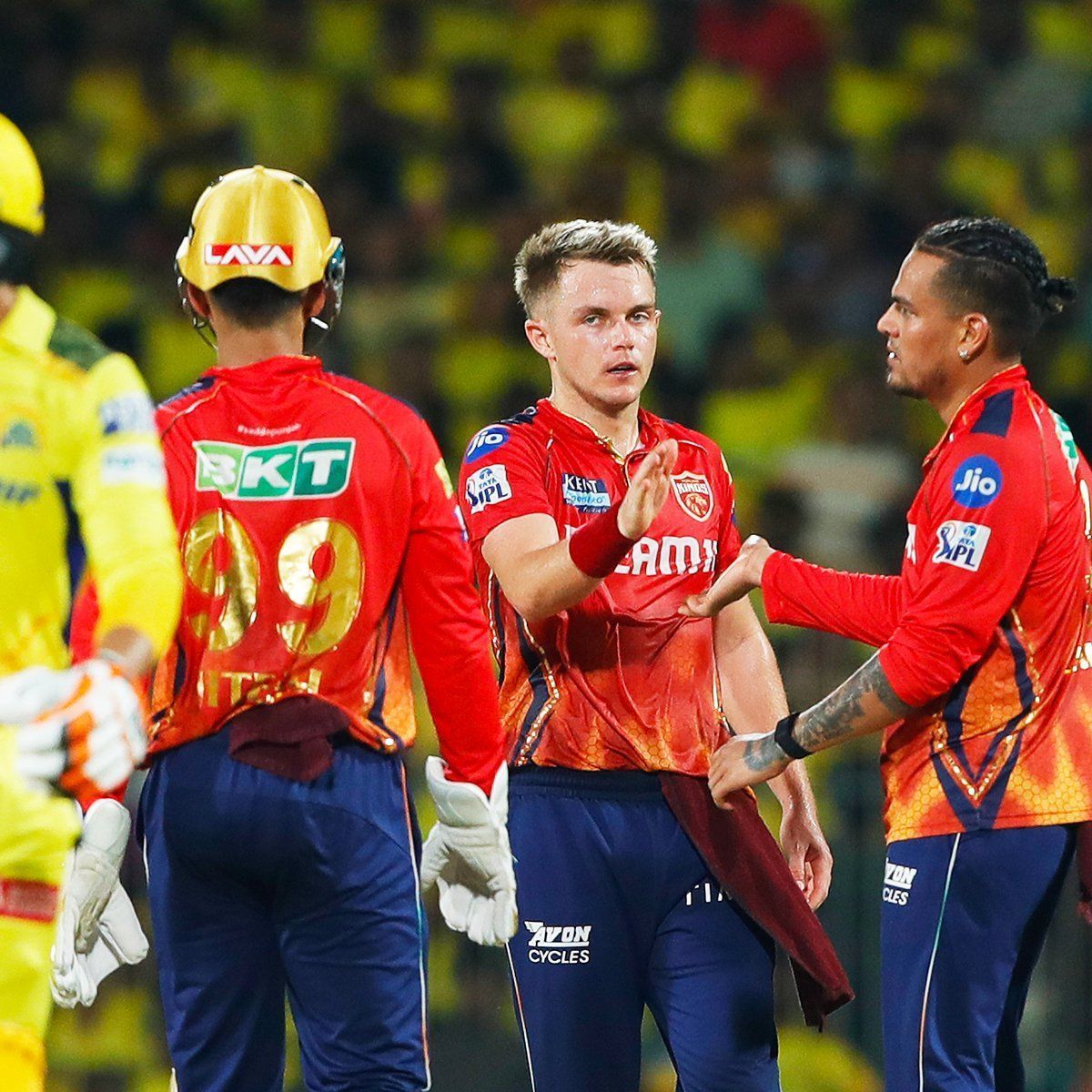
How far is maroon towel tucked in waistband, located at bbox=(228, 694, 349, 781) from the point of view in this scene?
12.9ft

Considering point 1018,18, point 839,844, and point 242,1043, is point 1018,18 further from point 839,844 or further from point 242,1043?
point 242,1043

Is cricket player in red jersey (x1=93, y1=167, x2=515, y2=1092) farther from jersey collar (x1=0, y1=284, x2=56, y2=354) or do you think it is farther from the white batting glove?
the white batting glove

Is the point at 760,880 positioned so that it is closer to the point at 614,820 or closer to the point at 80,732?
the point at 614,820

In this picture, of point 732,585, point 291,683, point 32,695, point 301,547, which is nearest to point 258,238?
point 301,547

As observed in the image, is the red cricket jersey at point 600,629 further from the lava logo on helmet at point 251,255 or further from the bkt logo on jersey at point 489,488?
the lava logo on helmet at point 251,255

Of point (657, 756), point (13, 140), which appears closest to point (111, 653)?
point (13, 140)

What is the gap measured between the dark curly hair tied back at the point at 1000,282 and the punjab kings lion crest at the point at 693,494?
2.24 feet

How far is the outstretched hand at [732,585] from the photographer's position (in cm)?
443

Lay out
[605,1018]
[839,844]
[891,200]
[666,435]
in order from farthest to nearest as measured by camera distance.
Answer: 1. [891,200]
2. [839,844]
3. [666,435]
4. [605,1018]

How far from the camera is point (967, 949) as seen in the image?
424 cm

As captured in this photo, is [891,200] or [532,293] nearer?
[532,293]

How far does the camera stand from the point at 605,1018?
441cm

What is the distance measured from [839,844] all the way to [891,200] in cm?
411

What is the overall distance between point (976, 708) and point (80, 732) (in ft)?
6.85
